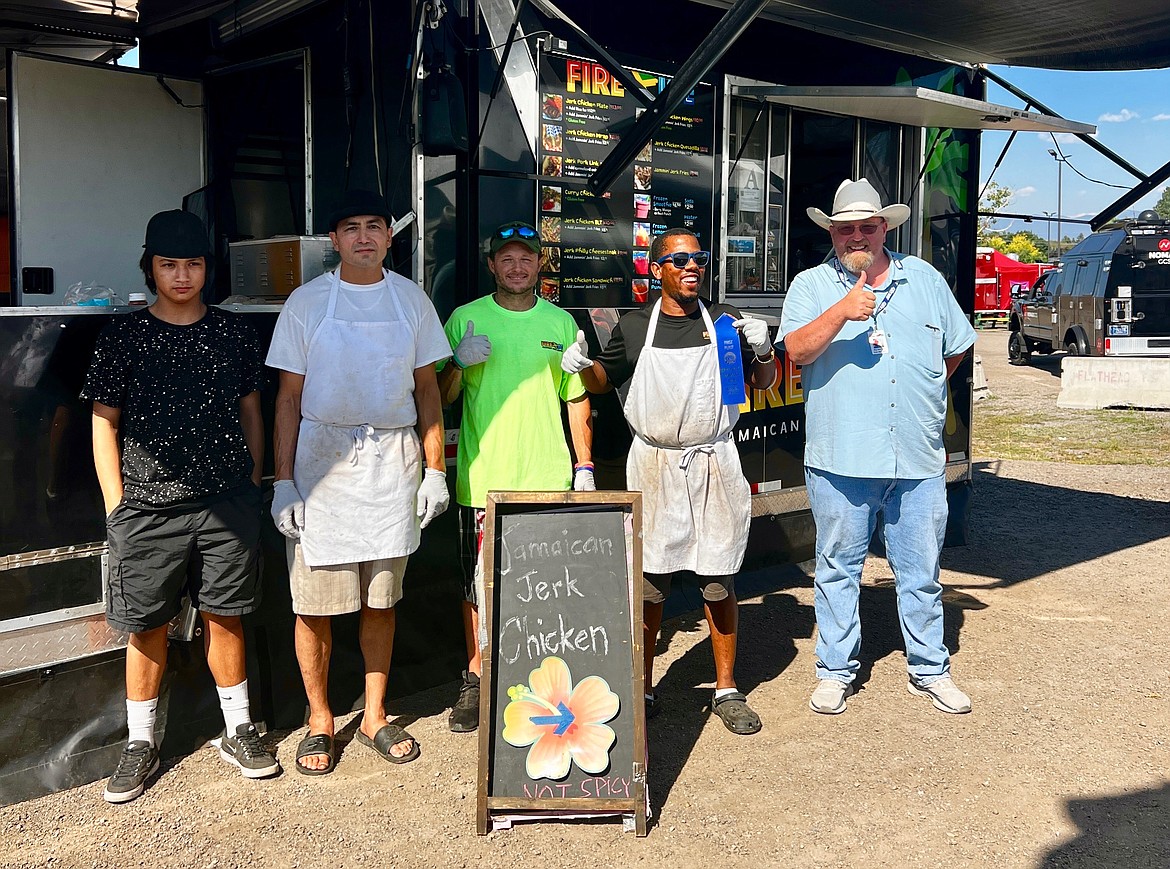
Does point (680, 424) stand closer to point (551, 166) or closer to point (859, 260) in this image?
point (859, 260)

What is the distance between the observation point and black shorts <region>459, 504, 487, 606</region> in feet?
13.8

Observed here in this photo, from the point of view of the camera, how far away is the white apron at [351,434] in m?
3.77

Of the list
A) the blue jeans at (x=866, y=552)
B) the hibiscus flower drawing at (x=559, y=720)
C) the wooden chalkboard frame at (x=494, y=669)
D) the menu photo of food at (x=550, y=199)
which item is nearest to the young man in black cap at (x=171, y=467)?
the wooden chalkboard frame at (x=494, y=669)

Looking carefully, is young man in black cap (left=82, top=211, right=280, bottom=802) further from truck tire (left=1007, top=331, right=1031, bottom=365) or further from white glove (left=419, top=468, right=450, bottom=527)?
truck tire (left=1007, top=331, right=1031, bottom=365)

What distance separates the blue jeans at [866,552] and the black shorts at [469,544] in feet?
4.61

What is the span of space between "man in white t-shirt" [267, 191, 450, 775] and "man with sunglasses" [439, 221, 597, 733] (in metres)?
0.21

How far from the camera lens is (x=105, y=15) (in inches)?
213

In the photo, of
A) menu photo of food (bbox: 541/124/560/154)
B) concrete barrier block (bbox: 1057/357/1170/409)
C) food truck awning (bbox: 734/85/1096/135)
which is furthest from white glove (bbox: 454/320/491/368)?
concrete barrier block (bbox: 1057/357/1170/409)

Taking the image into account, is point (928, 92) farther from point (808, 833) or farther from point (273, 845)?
point (273, 845)

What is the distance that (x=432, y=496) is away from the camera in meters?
3.96

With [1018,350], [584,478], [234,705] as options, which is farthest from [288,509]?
[1018,350]

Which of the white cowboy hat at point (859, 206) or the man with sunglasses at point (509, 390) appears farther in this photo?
the white cowboy hat at point (859, 206)

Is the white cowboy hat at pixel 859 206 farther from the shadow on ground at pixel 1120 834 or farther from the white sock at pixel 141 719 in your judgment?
the white sock at pixel 141 719

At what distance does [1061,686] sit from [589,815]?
247 cm
